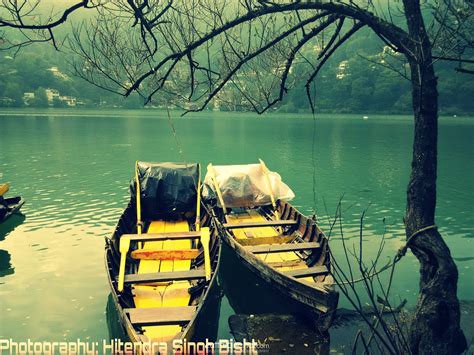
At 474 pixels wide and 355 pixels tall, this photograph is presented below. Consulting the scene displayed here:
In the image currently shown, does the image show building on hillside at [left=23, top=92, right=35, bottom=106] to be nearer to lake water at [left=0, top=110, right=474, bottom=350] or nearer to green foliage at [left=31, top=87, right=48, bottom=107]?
green foliage at [left=31, top=87, right=48, bottom=107]

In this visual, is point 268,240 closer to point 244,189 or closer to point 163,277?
point 244,189

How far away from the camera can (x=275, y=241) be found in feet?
39.7

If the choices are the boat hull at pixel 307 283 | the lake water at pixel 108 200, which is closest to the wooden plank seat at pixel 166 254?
the boat hull at pixel 307 283

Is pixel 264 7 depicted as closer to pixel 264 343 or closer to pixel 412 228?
pixel 412 228

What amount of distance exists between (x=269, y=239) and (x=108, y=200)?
12.5 meters

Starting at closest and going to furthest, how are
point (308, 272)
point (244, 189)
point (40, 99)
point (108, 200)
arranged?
point (308, 272)
point (244, 189)
point (108, 200)
point (40, 99)

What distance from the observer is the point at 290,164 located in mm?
34938

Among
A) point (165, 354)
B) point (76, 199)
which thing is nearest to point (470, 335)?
point (165, 354)

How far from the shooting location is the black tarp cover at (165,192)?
13984mm

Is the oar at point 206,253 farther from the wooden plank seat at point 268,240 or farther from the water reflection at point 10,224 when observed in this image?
the water reflection at point 10,224

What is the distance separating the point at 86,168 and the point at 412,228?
28746mm

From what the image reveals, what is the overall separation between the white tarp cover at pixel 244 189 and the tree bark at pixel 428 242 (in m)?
9.08

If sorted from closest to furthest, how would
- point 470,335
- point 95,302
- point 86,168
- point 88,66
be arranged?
1. point 88,66
2. point 470,335
3. point 95,302
4. point 86,168

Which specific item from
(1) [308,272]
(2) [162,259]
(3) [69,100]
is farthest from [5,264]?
(3) [69,100]
